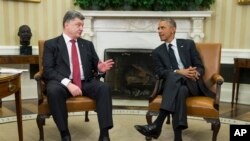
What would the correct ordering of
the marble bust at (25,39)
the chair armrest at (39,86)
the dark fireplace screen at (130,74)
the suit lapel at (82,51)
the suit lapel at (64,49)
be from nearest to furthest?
the chair armrest at (39,86), the suit lapel at (64,49), the suit lapel at (82,51), the marble bust at (25,39), the dark fireplace screen at (130,74)

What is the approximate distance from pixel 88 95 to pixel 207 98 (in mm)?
1153

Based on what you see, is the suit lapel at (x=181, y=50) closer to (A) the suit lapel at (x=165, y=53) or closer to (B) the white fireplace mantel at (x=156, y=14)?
(A) the suit lapel at (x=165, y=53)

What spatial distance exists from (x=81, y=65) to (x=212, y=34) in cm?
250

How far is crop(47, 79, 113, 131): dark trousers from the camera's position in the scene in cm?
297

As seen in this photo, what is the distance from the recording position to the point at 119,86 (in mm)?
5113

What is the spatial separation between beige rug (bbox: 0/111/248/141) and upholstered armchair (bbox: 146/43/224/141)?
328 mm

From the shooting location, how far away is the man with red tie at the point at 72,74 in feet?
9.84

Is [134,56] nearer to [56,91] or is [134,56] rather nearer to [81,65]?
[81,65]

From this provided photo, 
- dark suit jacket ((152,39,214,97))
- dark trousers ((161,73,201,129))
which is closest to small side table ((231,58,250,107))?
dark suit jacket ((152,39,214,97))

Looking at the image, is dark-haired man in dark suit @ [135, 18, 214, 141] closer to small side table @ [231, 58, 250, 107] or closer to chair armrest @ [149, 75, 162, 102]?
chair armrest @ [149, 75, 162, 102]

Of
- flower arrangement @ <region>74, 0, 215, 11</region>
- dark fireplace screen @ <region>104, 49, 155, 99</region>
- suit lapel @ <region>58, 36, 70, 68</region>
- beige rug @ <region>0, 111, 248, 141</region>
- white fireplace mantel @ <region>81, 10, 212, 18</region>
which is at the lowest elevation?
beige rug @ <region>0, 111, 248, 141</region>

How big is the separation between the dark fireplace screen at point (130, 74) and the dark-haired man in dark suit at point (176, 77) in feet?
5.09

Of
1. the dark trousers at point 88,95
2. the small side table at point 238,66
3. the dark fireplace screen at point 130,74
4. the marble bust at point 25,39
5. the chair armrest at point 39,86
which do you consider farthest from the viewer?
the dark fireplace screen at point 130,74

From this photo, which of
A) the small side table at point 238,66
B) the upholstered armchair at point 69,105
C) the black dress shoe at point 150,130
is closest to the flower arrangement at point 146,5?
the small side table at point 238,66
